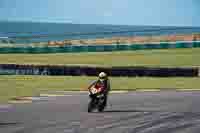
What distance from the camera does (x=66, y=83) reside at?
38.3m

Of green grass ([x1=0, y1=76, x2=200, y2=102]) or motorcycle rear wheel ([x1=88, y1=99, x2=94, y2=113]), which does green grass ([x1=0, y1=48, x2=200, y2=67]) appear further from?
motorcycle rear wheel ([x1=88, y1=99, x2=94, y2=113])

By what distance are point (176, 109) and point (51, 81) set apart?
16470 millimetres

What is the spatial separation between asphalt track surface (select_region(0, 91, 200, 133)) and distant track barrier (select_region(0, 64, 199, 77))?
11.2m

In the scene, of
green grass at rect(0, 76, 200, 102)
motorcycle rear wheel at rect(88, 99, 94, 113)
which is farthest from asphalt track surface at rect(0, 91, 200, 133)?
green grass at rect(0, 76, 200, 102)

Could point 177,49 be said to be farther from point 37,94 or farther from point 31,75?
point 37,94

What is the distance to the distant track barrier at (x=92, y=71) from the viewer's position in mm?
41312

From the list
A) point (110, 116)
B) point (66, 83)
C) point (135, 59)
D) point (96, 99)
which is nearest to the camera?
point (110, 116)

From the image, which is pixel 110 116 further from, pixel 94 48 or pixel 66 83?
pixel 94 48

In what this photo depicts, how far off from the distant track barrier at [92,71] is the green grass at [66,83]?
1.44ft

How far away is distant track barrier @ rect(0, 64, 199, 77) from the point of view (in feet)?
136

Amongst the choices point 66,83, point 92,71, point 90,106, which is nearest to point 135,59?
point 92,71

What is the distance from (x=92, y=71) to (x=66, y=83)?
4390mm

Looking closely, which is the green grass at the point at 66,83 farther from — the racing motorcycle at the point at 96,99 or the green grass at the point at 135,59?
the green grass at the point at 135,59

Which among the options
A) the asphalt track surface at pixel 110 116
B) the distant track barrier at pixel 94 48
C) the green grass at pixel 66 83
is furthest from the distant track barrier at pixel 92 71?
the distant track barrier at pixel 94 48
